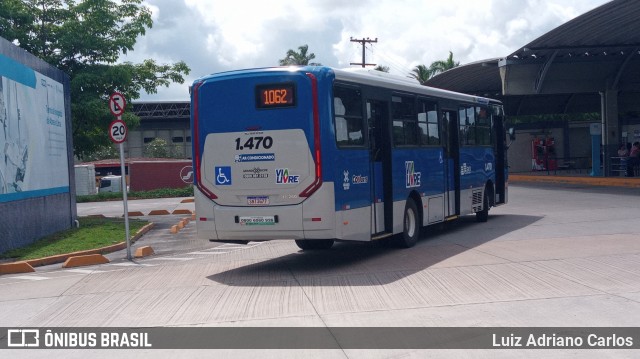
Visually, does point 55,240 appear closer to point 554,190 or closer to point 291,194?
point 291,194

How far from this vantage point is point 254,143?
12945mm

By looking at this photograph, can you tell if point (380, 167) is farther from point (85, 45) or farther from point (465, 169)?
point (85, 45)

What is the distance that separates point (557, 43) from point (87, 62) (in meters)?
18.0

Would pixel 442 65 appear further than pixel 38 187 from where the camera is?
Yes

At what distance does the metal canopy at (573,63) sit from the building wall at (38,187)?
1705cm

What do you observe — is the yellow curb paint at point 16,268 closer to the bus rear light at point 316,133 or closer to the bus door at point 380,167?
the bus rear light at point 316,133

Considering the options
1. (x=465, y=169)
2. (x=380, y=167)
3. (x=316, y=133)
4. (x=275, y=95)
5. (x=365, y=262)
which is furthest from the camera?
(x=465, y=169)

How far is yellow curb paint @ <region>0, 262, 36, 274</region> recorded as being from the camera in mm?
15188

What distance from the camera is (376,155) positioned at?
14.4 m

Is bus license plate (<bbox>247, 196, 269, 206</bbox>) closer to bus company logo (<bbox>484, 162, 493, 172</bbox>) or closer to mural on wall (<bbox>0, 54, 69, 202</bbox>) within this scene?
mural on wall (<bbox>0, 54, 69, 202</bbox>)

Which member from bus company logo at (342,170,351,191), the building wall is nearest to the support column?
the building wall

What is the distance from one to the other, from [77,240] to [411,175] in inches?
350

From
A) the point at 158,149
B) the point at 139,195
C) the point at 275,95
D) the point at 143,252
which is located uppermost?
the point at 158,149

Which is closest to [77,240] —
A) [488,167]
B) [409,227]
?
[409,227]
